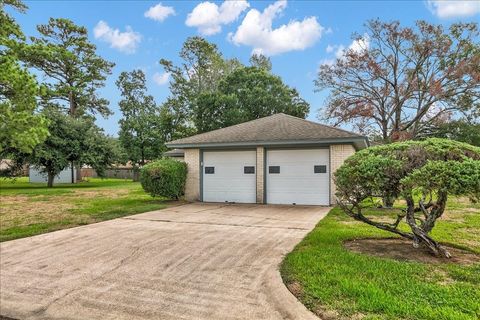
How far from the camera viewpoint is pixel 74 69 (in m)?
30.4

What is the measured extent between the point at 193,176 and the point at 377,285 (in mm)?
10550

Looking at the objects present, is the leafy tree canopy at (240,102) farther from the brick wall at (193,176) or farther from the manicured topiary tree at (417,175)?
the manicured topiary tree at (417,175)

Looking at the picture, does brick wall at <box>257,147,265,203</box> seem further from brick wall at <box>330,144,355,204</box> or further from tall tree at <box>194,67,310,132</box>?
tall tree at <box>194,67,310,132</box>

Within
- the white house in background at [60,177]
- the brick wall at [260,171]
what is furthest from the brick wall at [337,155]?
the white house in background at [60,177]

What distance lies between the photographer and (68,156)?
72.4 feet

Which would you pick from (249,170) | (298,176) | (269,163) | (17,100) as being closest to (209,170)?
(249,170)

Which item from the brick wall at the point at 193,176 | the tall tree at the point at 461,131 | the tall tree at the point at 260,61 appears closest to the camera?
the brick wall at the point at 193,176

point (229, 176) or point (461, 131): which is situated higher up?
point (461, 131)

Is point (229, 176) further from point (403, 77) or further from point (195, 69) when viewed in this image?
point (195, 69)

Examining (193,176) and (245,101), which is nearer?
(193,176)

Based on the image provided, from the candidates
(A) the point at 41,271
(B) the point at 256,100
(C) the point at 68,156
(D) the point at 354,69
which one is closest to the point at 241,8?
(D) the point at 354,69

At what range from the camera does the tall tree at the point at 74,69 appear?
28891 millimetres

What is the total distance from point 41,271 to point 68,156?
1951 cm

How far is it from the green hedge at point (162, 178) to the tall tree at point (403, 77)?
1464 centimetres
